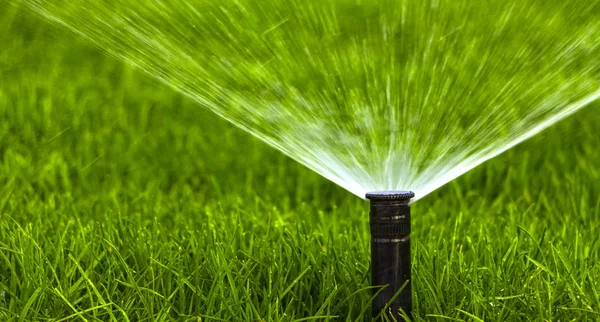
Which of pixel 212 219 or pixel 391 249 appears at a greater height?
pixel 212 219

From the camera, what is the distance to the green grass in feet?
9.13

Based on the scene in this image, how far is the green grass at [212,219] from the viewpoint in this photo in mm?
2783

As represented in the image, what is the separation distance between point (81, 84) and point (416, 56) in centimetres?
211

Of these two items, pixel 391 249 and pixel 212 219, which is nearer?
pixel 391 249

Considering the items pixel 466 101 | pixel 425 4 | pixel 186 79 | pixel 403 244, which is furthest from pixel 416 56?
pixel 403 244

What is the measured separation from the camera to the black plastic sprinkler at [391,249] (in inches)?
94.3

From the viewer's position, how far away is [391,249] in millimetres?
2447

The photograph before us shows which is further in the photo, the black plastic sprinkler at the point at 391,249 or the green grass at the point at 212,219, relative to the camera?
the green grass at the point at 212,219

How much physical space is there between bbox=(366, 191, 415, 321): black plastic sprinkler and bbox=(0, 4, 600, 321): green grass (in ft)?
0.47

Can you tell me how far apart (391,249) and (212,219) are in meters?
1.44

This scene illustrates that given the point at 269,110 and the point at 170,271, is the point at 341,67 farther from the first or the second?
the point at 170,271

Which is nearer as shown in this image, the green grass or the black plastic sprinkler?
the black plastic sprinkler

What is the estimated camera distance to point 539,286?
9.55 feet

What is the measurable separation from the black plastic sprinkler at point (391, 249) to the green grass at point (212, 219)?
0.14 meters
